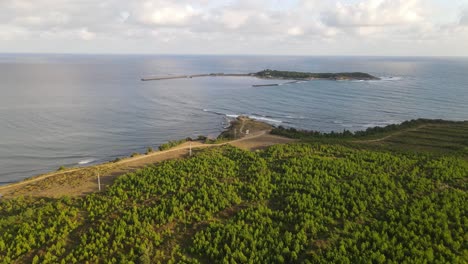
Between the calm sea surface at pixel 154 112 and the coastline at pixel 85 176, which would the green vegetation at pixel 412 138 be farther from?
the calm sea surface at pixel 154 112

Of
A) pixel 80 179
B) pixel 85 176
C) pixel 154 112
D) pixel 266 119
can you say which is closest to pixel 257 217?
pixel 80 179

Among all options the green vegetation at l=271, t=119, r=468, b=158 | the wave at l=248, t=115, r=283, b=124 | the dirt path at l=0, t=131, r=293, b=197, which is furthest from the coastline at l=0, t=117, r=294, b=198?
the wave at l=248, t=115, r=283, b=124

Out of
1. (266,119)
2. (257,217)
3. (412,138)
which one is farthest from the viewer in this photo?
(266,119)

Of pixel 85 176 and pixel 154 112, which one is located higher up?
pixel 154 112

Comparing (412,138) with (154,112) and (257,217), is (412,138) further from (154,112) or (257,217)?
(154,112)

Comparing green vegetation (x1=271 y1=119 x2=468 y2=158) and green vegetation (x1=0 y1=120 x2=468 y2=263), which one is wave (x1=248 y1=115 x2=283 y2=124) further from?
green vegetation (x1=0 y1=120 x2=468 y2=263)

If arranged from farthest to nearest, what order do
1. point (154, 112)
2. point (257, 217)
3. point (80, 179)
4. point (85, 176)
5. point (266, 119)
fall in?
point (154, 112)
point (266, 119)
point (85, 176)
point (80, 179)
point (257, 217)

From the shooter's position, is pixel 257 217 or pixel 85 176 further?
pixel 85 176

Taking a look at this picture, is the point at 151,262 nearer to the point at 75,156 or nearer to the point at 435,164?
the point at 435,164
